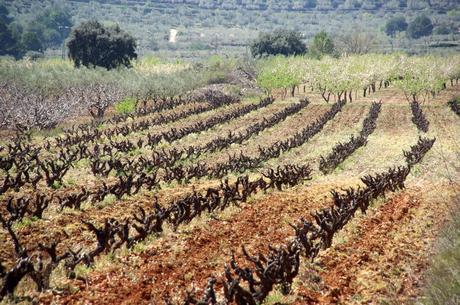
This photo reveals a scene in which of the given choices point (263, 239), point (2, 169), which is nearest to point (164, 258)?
point (263, 239)

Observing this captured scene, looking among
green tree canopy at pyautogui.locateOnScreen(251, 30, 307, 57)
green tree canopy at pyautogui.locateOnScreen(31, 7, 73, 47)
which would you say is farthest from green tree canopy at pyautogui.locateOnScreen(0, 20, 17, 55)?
green tree canopy at pyautogui.locateOnScreen(251, 30, 307, 57)

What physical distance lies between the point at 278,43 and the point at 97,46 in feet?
145

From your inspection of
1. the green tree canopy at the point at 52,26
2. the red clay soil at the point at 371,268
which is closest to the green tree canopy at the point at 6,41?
the green tree canopy at the point at 52,26

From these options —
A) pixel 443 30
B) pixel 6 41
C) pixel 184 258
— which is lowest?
pixel 184 258

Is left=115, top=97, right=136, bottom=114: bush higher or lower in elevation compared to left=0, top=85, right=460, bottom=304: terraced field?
lower

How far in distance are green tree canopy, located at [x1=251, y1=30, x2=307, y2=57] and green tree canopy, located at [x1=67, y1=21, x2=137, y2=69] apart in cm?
3808

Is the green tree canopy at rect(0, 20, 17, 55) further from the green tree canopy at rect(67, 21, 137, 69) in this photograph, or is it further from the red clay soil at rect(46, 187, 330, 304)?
the red clay soil at rect(46, 187, 330, 304)

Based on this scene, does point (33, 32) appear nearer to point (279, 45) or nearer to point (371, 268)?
point (279, 45)

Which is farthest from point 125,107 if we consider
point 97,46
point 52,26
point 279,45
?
point 52,26

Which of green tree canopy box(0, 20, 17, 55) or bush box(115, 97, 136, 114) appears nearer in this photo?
bush box(115, 97, 136, 114)

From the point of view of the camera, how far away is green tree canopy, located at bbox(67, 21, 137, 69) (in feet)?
213

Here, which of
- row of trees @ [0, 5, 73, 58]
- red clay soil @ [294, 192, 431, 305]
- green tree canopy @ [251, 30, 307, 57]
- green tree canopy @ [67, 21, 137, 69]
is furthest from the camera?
row of trees @ [0, 5, 73, 58]

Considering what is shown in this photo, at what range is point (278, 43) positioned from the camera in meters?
96.2

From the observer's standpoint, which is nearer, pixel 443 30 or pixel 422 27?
pixel 443 30
